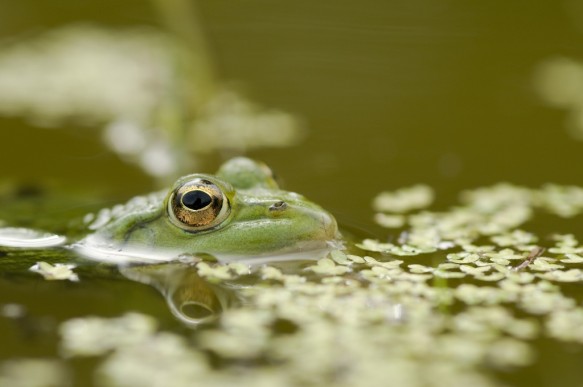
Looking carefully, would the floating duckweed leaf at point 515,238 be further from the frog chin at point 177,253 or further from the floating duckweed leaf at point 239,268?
the floating duckweed leaf at point 239,268

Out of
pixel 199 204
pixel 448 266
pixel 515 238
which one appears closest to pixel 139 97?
pixel 199 204

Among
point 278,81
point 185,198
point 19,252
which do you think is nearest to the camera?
point 185,198

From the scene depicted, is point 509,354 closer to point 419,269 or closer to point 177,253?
point 419,269

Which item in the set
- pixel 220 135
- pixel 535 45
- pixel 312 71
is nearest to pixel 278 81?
pixel 312 71

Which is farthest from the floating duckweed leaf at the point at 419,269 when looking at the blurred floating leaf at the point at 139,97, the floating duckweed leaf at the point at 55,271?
the blurred floating leaf at the point at 139,97

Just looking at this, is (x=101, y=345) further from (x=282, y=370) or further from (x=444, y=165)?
(x=444, y=165)

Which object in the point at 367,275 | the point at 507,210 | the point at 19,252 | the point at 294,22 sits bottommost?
the point at 367,275
